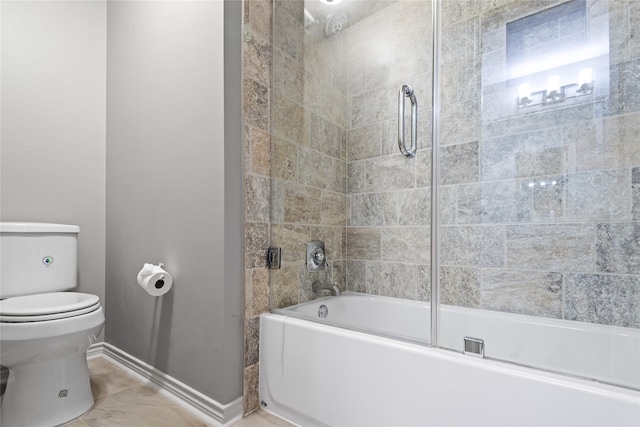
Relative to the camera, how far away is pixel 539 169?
1533mm

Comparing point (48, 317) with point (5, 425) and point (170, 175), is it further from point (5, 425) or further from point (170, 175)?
point (170, 175)

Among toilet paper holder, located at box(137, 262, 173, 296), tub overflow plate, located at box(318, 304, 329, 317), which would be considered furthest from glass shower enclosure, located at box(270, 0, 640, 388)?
toilet paper holder, located at box(137, 262, 173, 296)

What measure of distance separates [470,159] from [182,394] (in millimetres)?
1780

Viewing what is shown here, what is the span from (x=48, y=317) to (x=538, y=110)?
2.24 metres

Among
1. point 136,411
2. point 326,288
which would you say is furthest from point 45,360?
point 326,288

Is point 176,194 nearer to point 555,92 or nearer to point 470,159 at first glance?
point 470,159

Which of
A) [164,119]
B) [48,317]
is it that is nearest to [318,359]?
[48,317]

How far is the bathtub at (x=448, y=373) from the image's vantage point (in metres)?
0.82

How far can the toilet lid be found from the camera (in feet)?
3.92

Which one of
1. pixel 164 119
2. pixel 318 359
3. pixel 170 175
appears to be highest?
pixel 164 119

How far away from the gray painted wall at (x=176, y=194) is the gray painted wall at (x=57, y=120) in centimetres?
10

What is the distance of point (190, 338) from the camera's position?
4.66ft

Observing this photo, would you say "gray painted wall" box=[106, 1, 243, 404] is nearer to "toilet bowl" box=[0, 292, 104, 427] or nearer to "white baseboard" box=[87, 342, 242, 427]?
"white baseboard" box=[87, 342, 242, 427]

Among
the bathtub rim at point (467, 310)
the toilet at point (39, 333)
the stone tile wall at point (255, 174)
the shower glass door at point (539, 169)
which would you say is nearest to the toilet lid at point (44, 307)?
the toilet at point (39, 333)
